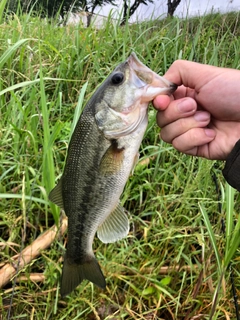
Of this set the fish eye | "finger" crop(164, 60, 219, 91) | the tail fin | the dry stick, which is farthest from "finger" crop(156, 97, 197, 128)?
the dry stick

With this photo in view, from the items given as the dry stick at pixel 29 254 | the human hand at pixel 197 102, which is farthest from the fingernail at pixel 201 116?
the dry stick at pixel 29 254

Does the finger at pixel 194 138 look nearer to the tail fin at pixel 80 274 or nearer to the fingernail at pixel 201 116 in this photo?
the fingernail at pixel 201 116

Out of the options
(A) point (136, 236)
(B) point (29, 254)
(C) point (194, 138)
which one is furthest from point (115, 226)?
(A) point (136, 236)

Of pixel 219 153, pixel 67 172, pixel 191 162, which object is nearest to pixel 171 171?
pixel 191 162

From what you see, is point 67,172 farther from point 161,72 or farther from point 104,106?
point 161,72

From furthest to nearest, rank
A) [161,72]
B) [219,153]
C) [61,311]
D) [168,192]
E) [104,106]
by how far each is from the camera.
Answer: [161,72] < [168,192] < [61,311] < [219,153] < [104,106]

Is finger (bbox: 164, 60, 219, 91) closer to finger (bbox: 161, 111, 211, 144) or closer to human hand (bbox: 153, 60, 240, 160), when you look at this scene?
human hand (bbox: 153, 60, 240, 160)

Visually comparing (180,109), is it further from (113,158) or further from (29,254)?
(29,254)
